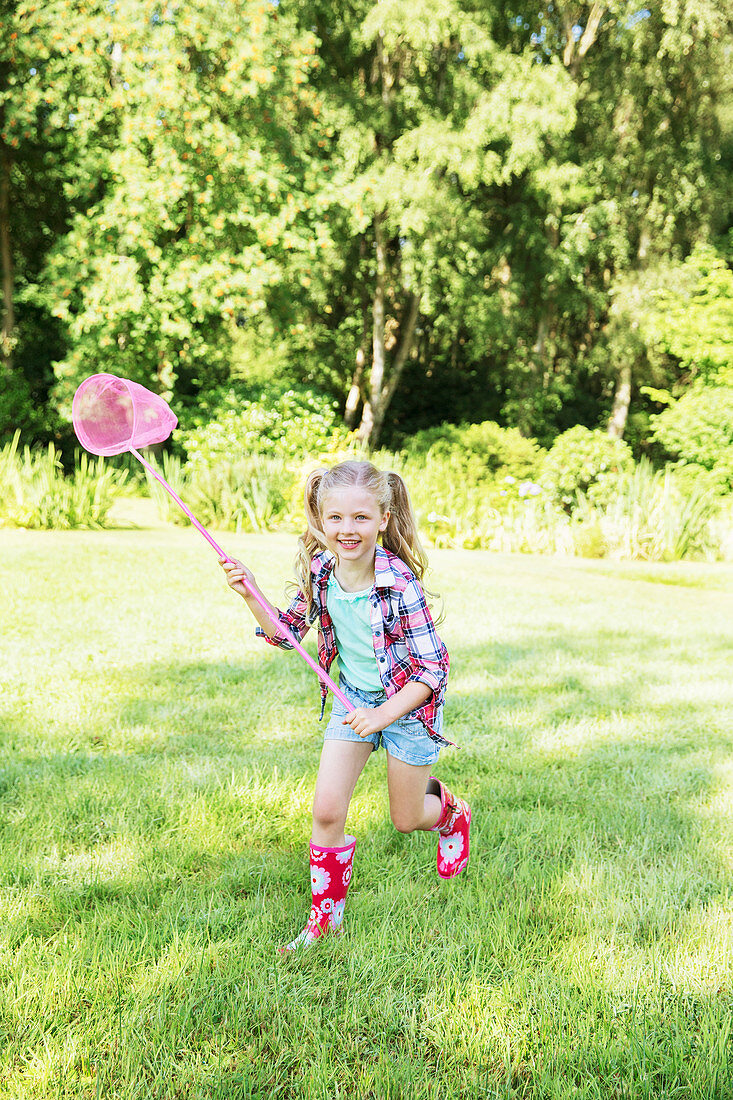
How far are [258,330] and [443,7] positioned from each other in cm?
820

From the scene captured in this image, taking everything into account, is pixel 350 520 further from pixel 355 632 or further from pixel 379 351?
pixel 379 351

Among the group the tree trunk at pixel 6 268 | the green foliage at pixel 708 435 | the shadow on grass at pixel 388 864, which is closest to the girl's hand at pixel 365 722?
the shadow on grass at pixel 388 864

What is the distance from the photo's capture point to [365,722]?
218cm

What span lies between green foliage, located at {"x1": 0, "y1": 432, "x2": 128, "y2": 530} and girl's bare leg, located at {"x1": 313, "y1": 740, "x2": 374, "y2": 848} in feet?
25.1

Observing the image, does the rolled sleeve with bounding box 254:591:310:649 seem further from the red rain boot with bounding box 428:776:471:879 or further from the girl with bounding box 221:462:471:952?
the red rain boot with bounding box 428:776:471:879

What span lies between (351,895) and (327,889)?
187 mm

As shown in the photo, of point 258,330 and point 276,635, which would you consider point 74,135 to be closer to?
point 258,330

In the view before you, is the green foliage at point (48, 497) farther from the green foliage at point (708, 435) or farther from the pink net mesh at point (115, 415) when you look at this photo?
the green foliage at point (708, 435)

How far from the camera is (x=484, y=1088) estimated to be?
69.3 inches

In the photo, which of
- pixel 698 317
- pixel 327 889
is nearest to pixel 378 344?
pixel 698 317

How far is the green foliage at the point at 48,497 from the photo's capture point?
9188 millimetres

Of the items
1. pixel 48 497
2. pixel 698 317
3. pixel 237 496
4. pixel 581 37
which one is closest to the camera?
pixel 48 497

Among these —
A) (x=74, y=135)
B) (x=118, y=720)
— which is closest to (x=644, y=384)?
(x=74, y=135)

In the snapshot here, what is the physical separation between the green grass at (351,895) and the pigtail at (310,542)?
0.86 meters
